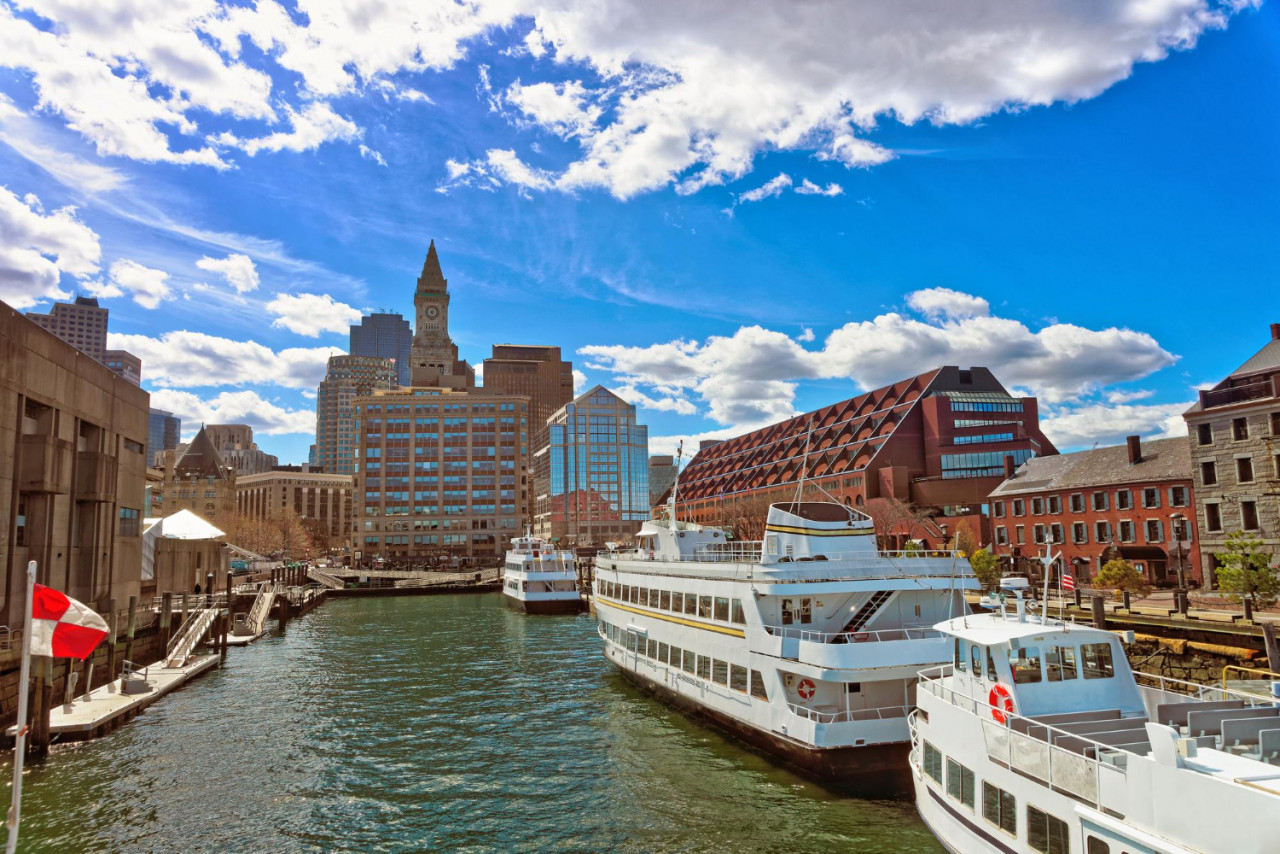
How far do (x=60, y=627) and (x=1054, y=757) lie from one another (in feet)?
69.7

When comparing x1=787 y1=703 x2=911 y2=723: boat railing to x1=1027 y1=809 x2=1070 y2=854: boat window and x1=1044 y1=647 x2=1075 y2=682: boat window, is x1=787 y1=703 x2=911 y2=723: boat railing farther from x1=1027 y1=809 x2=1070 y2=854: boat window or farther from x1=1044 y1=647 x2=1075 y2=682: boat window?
x1=1027 y1=809 x2=1070 y2=854: boat window

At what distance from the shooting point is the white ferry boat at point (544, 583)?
76.0 metres

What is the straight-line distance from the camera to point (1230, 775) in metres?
12.2

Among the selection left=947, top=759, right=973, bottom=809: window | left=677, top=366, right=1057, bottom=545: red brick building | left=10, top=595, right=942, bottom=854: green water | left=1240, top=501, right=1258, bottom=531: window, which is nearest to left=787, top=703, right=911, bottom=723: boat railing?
left=10, top=595, right=942, bottom=854: green water

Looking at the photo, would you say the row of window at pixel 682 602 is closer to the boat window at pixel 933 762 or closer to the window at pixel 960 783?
the boat window at pixel 933 762

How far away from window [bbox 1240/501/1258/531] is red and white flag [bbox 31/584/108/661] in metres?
61.8

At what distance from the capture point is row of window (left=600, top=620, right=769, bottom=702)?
26594 mm

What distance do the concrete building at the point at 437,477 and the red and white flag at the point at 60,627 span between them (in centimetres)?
15344

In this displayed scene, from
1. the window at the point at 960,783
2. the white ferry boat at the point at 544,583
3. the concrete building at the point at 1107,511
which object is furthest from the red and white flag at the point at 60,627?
the concrete building at the point at 1107,511

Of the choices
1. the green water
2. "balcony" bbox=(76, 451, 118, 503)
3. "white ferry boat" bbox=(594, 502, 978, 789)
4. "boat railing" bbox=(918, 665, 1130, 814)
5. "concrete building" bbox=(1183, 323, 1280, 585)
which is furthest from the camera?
"concrete building" bbox=(1183, 323, 1280, 585)

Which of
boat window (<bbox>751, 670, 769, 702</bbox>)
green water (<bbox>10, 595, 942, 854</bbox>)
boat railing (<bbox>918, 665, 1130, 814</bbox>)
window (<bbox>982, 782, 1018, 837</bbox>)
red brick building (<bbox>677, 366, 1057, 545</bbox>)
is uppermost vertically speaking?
red brick building (<bbox>677, 366, 1057, 545</bbox>)

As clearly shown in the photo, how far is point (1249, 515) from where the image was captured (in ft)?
170

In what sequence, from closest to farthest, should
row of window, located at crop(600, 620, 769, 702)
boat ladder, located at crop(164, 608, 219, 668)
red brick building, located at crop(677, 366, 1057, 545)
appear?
1. row of window, located at crop(600, 620, 769, 702)
2. boat ladder, located at crop(164, 608, 219, 668)
3. red brick building, located at crop(677, 366, 1057, 545)

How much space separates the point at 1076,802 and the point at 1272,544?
4774cm
